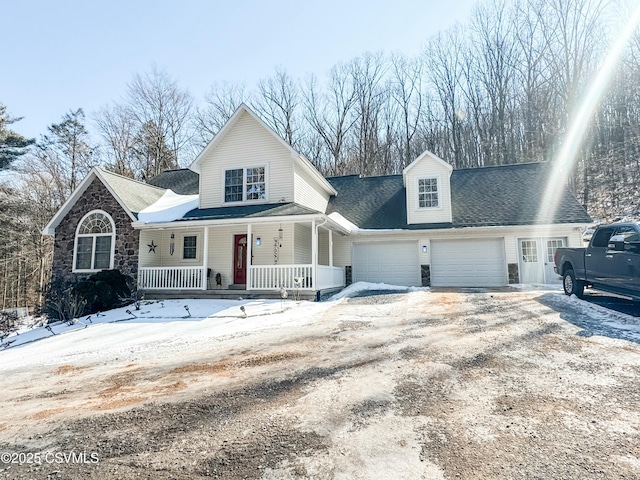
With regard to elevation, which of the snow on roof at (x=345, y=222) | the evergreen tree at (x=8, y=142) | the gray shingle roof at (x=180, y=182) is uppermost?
the evergreen tree at (x=8, y=142)

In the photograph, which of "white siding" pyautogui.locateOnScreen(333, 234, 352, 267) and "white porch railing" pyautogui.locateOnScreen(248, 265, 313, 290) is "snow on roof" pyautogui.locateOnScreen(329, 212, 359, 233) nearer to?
"white siding" pyautogui.locateOnScreen(333, 234, 352, 267)

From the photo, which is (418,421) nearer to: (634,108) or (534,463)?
(534,463)

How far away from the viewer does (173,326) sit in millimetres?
7719

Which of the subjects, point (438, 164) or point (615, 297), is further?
point (438, 164)

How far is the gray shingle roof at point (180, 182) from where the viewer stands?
55.4 ft

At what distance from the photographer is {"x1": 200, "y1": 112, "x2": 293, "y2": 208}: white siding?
13055mm

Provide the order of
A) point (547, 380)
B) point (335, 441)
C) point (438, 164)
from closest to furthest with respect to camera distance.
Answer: point (335, 441), point (547, 380), point (438, 164)

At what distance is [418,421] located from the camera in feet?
9.53

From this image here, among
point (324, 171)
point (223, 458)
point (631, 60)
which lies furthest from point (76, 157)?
point (631, 60)

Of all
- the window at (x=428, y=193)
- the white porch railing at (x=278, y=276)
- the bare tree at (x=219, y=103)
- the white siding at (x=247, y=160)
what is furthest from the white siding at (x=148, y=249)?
the bare tree at (x=219, y=103)

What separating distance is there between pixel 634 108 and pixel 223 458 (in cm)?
3102

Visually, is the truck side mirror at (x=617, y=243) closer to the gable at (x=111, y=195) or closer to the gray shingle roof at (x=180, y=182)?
the gable at (x=111, y=195)

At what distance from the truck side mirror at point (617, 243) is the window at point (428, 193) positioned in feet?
24.7

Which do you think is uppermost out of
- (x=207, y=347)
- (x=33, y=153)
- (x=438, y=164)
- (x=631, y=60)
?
(x=631, y=60)
